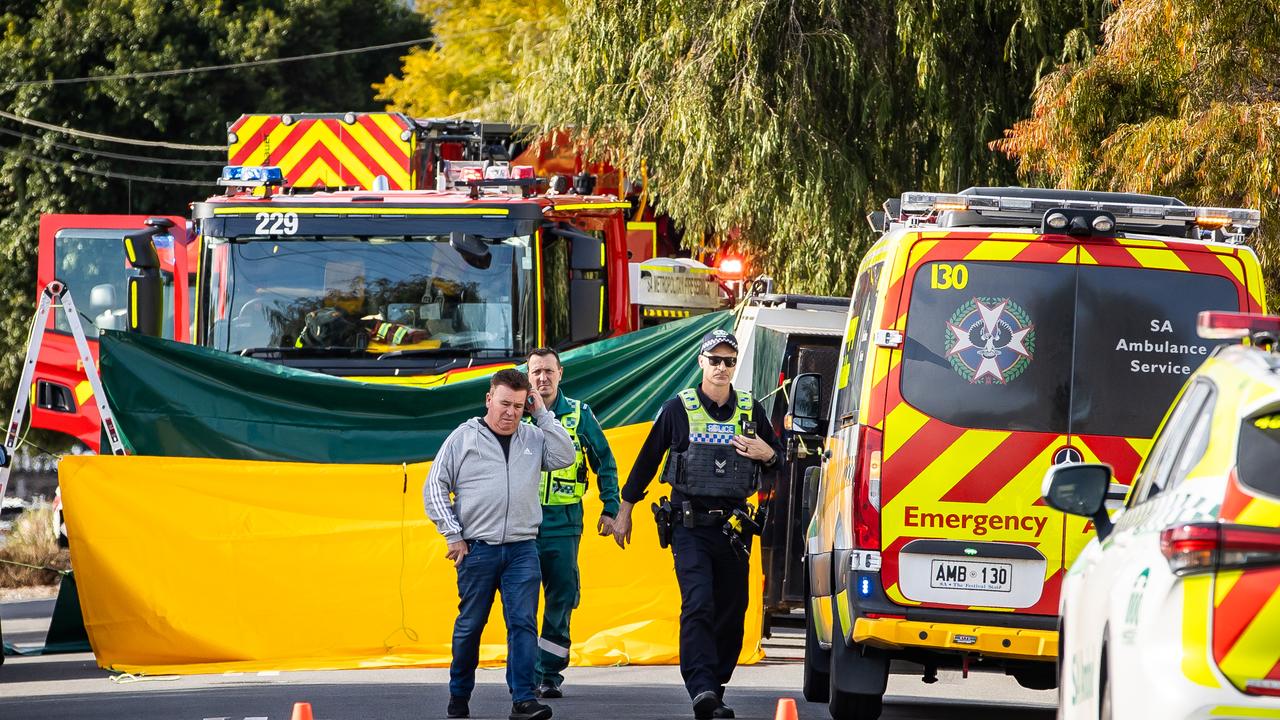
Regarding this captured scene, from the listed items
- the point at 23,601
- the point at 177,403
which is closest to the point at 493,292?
the point at 177,403

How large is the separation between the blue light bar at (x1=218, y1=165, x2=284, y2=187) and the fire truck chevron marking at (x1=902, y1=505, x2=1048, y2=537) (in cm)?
711

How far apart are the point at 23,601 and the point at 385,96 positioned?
2280cm

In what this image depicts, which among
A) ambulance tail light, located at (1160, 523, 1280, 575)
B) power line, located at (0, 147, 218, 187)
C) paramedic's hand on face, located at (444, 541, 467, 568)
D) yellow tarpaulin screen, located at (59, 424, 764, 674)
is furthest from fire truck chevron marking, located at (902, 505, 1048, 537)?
power line, located at (0, 147, 218, 187)

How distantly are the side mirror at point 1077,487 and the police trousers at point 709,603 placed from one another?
3839mm

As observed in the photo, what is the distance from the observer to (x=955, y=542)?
8.62 m

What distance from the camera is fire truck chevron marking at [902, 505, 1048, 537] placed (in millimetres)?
8625

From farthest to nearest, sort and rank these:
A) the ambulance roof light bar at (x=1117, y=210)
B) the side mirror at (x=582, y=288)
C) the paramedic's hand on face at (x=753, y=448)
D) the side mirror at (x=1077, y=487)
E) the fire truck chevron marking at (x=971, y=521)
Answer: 1. the side mirror at (x=582, y=288)
2. the paramedic's hand on face at (x=753, y=448)
3. the ambulance roof light bar at (x=1117, y=210)
4. the fire truck chevron marking at (x=971, y=521)
5. the side mirror at (x=1077, y=487)

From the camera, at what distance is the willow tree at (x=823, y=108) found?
58.7 feet

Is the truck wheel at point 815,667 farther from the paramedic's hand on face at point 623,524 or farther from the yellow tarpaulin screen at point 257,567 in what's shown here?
the yellow tarpaulin screen at point 257,567

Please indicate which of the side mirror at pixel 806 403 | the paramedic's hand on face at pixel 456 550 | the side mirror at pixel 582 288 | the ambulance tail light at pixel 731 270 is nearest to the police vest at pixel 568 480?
the paramedic's hand on face at pixel 456 550

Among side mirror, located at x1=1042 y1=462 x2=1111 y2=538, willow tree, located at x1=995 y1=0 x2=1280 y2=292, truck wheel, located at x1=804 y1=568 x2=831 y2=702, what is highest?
willow tree, located at x1=995 y1=0 x2=1280 y2=292

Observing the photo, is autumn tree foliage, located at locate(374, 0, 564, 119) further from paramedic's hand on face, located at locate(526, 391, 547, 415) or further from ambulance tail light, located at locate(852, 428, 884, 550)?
ambulance tail light, located at locate(852, 428, 884, 550)

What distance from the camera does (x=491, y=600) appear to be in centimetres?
1026

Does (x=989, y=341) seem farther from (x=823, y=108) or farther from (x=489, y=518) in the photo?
(x=823, y=108)
